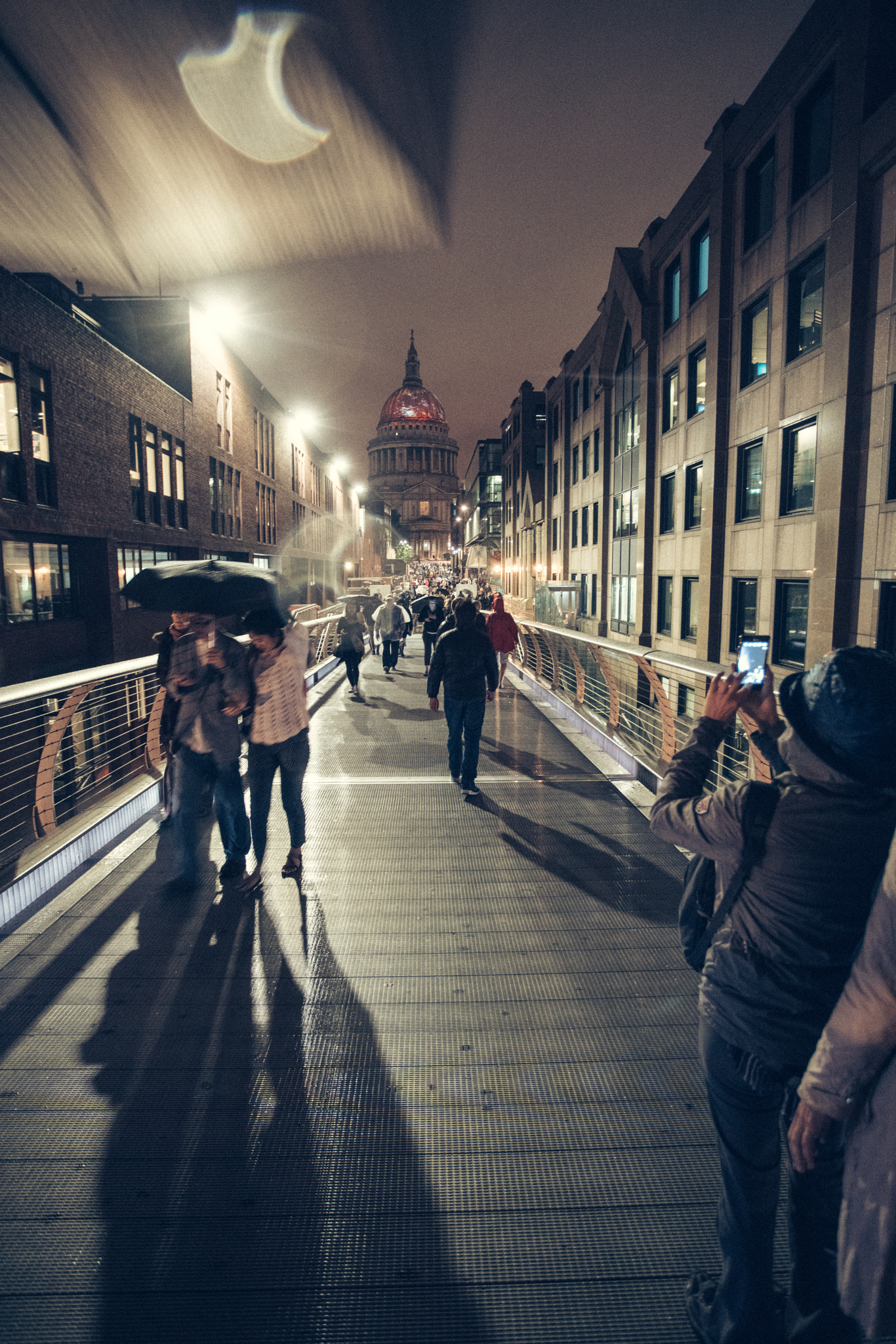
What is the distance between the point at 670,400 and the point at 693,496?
164 inches

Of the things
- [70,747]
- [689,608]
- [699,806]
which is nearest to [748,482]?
[689,608]

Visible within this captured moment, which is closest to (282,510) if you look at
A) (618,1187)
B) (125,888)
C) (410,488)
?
(125,888)

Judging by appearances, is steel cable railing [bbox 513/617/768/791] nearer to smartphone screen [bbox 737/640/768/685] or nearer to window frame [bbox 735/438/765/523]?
smartphone screen [bbox 737/640/768/685]

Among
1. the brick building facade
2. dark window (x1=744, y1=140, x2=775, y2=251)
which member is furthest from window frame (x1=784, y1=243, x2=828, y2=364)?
the brick building facade

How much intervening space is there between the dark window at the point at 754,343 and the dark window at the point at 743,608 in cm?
504

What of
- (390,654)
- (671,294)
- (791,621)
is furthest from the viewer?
(671,294)

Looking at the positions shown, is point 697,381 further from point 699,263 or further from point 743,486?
point 743,486

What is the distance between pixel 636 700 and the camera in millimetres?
6812

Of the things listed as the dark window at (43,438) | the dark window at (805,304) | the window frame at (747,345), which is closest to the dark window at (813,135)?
the dark window at (805,304)

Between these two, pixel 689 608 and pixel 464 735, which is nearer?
pixel 464 735

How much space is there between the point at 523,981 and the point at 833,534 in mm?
13602

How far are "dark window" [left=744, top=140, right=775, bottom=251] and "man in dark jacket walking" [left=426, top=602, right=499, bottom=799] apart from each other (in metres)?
16.0

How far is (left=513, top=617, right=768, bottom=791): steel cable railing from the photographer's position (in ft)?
18.8

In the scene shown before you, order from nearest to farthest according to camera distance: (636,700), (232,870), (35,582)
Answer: (232,870), (636,700), (35,582)
